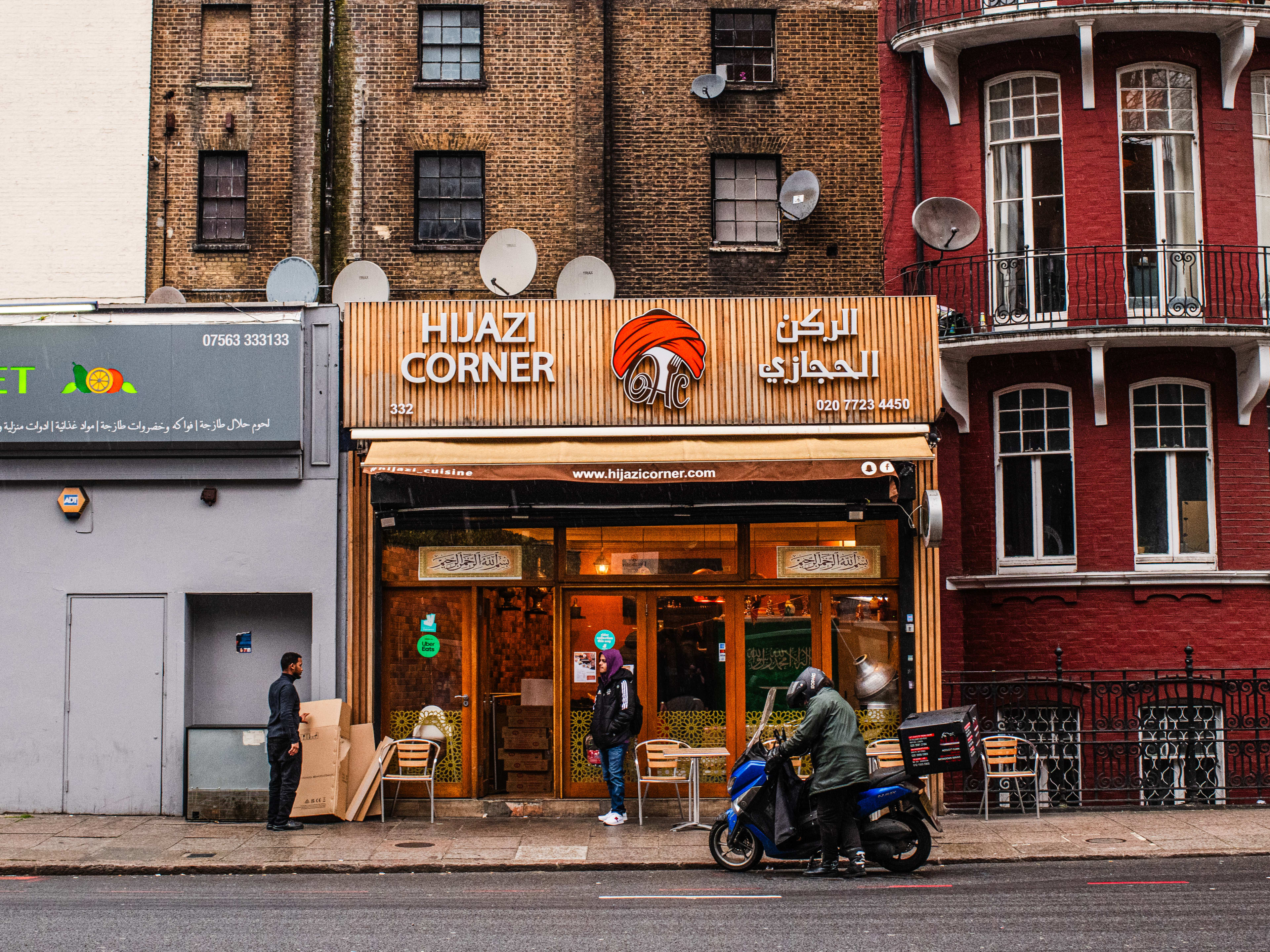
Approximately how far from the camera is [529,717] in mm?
14367

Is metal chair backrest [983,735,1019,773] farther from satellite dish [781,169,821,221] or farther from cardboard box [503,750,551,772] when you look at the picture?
satellite dish [781,169,821,221]

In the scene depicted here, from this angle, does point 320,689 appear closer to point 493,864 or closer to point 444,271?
point 493,864

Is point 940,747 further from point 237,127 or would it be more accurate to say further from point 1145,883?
point 237,127

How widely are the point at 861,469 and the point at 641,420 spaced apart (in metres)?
2.63

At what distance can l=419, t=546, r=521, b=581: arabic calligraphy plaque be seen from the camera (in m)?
14.3

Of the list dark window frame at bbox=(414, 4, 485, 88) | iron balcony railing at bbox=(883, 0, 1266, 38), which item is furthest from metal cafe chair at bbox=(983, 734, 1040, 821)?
dark window frame at bbox=(414, 4, 485, 88)

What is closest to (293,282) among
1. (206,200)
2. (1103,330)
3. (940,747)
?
(206,200)

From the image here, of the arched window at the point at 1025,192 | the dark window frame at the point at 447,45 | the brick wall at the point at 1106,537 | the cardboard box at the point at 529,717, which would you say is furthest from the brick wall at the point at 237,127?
the brick wall at the point at 1106,537

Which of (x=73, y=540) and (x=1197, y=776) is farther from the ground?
(x=73, y=540)

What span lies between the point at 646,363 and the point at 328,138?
710cm

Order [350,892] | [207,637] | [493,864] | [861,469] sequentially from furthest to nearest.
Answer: [207,637] < [861,469] < [493,864] < [350,892]

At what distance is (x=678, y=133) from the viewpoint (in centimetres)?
1822

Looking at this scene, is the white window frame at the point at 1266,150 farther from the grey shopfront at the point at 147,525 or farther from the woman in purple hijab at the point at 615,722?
the grey shopfront at the point at 147,525

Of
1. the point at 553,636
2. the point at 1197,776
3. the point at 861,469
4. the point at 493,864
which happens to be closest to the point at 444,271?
the point at 553,636
